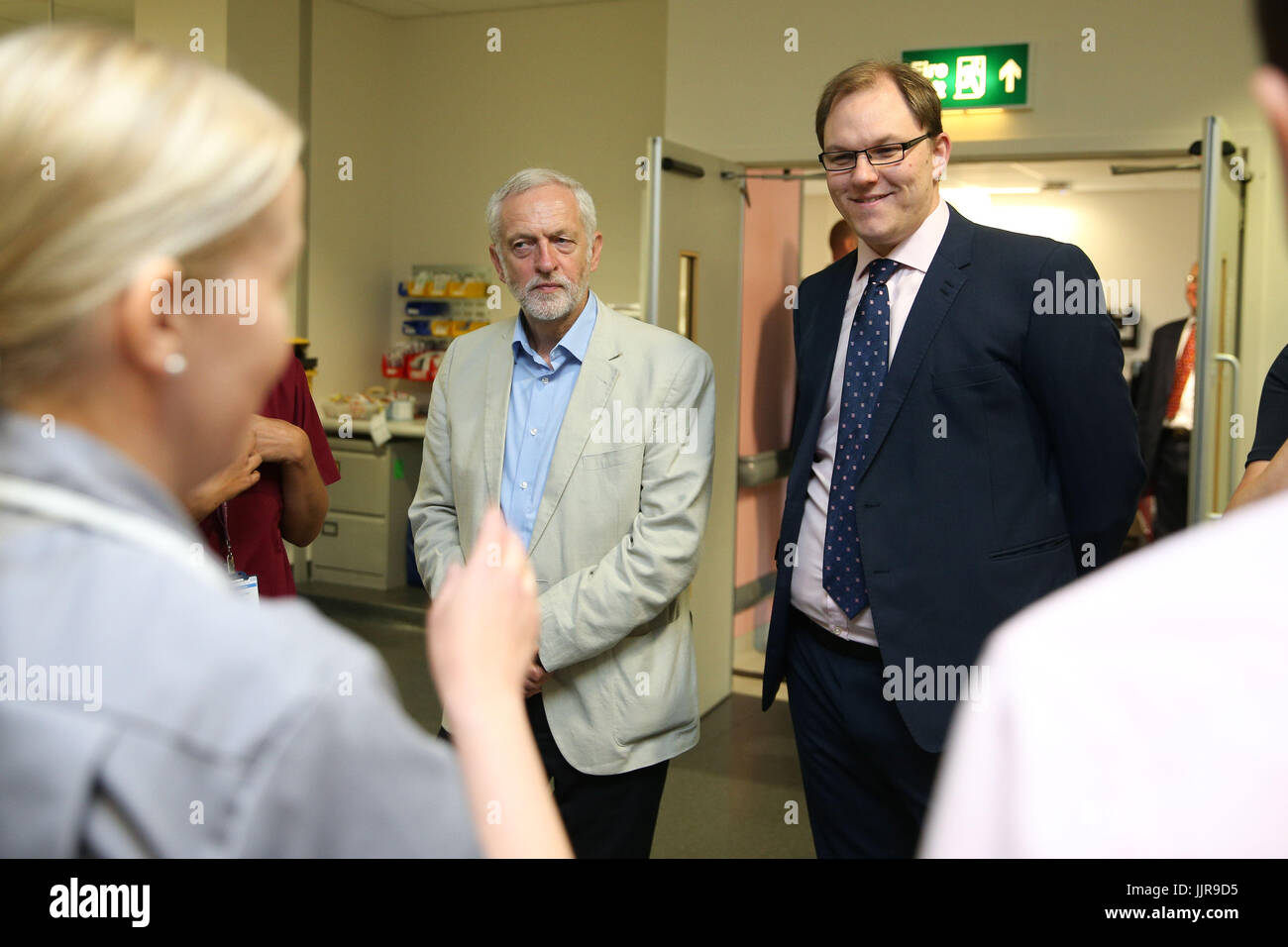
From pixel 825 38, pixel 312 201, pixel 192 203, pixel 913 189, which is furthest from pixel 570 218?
pixel 312 201

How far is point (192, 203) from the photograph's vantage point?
2.05 feet

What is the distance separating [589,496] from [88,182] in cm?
175

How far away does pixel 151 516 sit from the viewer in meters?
0.63

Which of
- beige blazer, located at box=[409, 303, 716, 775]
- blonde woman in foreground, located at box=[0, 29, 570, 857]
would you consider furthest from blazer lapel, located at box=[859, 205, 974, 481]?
blonde woman in foreground, located at box=[0, 29, 570, 857]

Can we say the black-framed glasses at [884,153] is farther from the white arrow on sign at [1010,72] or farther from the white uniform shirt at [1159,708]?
the white arrow on sign at [1010,72]

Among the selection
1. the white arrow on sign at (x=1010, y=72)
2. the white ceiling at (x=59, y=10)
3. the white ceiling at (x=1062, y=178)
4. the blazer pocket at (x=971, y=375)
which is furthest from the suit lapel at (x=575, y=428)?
the white ceiling at (x=1062, y=178)

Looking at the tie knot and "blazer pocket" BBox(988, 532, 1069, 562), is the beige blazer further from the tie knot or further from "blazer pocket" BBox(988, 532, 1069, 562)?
"blazer pocket" BBox(988, 532, 1069, 562)

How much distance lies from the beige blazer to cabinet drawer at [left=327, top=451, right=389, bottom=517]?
15.0ft

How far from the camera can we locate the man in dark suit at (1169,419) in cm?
585

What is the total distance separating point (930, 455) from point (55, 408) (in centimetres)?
172

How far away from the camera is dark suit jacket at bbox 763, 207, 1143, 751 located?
209 cm

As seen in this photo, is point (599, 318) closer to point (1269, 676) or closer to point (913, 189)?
point (913, 189)

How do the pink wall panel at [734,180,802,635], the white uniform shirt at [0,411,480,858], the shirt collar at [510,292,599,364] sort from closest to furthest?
the white uniform shirt at [0,411,480,858] < the shirt collar at [510,292,599,364] < the pink wall panel at [734,180,802,635]

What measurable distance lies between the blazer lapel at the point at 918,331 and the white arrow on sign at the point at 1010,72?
243 cm
